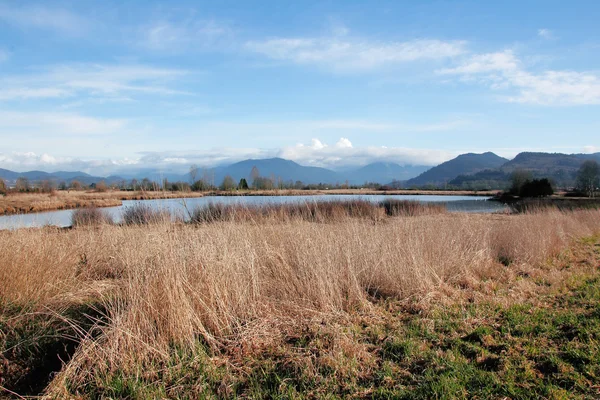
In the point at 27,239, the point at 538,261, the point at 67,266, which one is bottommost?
the point at 538,261

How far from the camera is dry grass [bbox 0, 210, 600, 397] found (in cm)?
388

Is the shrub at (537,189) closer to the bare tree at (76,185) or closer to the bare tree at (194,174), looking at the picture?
the bare tree at (194,174)

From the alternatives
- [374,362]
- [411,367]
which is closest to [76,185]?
[374,362]

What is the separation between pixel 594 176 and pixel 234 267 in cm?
7770

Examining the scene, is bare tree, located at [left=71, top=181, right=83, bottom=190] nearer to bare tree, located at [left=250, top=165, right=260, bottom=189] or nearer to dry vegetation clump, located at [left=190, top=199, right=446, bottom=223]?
dry vegetation clump, located at [left=190, top=199, right=446, bottom=223]

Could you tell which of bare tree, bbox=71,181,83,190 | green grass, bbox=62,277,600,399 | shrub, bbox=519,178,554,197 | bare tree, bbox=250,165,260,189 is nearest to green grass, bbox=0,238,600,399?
green grass, bbox=62,277,600,399

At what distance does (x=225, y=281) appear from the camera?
16.0ft

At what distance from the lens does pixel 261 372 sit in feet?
11.5

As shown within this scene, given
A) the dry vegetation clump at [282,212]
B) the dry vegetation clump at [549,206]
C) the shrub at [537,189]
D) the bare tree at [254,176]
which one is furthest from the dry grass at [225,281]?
the shrub at [537,189]

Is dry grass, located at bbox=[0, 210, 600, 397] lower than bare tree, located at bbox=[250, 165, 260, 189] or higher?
lower

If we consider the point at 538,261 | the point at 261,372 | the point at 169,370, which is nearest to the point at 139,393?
the point at 169,370

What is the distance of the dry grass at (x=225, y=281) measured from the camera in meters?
3.88

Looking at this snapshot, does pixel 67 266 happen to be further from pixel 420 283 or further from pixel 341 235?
pixel 420 283

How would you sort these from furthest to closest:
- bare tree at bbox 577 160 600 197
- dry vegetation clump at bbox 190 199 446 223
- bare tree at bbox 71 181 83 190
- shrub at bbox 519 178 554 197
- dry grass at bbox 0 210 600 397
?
bare tree at bbox 71 181 83 190
bare tree at bbox 577 160 600 197
shrub at bbox 519 178 554 197
dry vegetation clump at bbox 190 199 446 223
dry grass at bbox 0 210 600 397
